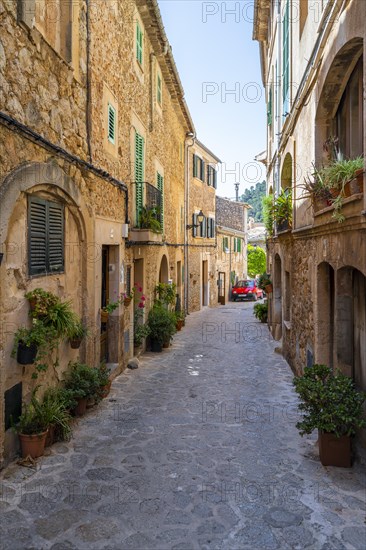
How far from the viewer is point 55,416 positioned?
217 inches

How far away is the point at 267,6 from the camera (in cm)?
1459

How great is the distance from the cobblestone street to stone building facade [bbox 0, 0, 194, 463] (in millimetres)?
925

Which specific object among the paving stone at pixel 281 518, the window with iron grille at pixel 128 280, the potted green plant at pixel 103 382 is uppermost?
the window with iron grille at pixel 128 280

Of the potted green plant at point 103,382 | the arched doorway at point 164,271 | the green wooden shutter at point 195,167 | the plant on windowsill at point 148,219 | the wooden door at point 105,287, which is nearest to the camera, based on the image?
the potted green plant at point 103,382

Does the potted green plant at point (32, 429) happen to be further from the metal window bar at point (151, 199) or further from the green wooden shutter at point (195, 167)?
the green wooden shutter at point (195, 167)

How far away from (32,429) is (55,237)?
8.55ft

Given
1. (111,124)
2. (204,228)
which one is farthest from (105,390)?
(204,228)

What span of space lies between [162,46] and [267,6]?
4504 millimetres

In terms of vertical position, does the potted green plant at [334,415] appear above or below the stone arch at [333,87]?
below

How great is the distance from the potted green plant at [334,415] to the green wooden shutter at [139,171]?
7.08m

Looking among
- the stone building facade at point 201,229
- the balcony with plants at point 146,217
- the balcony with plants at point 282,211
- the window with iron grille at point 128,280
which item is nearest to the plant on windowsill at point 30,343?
the window with iron grille at point 128,280

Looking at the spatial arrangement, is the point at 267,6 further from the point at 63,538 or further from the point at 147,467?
the point at 63,538

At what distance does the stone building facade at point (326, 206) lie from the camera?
5.02 meters

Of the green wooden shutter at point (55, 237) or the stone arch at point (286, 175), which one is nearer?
the green wooden shutter at point (55, 237)
